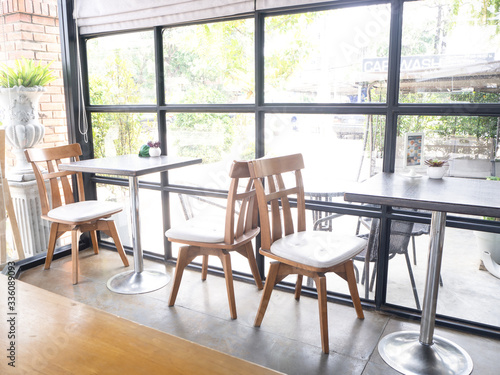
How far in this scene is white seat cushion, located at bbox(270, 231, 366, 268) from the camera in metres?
2.04

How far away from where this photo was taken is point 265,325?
2379 millimetres

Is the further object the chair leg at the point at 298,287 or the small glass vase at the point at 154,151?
the small glass vase at the point at 154,151

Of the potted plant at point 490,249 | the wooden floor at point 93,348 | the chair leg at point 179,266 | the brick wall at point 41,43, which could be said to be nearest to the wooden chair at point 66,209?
the brick wall at point 41,43

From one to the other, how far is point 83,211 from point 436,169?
93.6 inches

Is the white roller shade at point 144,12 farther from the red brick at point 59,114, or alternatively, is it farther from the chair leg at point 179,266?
Answer: the chair leg at point 179,266

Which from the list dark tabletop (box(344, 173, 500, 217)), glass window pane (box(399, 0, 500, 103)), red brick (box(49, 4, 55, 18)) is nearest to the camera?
dark tabletop (box(344, 173, 500, 217))

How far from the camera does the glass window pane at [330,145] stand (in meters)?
2.52

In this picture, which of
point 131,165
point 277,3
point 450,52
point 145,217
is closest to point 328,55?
point 277,3

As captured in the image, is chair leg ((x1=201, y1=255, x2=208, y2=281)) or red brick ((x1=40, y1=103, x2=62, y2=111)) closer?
chair leg ((x1=201, y1=255, x2=208, y2=281))

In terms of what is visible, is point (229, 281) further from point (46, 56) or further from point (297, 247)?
point (46, 56)

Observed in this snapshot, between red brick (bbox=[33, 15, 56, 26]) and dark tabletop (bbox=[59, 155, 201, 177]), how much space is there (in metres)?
1.29

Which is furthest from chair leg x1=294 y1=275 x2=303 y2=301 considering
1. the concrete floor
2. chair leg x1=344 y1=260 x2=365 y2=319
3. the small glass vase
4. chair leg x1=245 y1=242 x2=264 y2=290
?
the small glass vase

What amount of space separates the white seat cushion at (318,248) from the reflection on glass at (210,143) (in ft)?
2.75

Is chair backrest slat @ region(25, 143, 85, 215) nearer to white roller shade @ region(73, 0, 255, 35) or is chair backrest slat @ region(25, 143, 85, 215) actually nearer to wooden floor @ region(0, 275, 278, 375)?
white roller shade @ region(73, 0, 255, 35)
